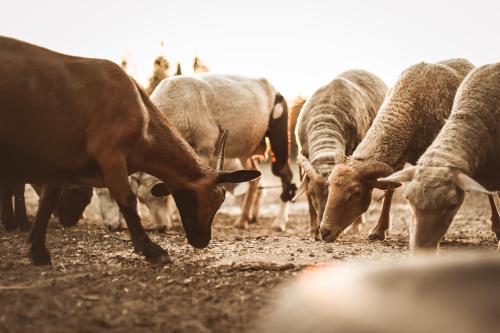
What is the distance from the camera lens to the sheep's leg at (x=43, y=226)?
5680 mm

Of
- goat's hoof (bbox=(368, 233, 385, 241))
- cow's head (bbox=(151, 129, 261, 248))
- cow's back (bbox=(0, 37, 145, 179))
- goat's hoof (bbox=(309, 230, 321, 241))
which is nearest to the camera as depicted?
A: cow's back (bbox=(0, 37, 145, 179))

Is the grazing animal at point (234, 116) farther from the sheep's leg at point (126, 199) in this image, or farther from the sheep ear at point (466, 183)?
the sheep ear at point (466, 183)

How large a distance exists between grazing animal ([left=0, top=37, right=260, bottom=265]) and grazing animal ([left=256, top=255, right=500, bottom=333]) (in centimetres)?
360

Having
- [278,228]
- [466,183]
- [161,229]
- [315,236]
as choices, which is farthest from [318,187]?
[278,228]

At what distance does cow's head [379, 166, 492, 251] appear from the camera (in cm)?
543

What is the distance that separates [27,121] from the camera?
17.0ft

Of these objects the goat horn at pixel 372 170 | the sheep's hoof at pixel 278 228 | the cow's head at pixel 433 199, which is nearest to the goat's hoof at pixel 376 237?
the goat horn at pixel 372 170

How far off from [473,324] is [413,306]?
0.17 meters

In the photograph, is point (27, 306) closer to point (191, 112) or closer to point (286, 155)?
point (191, 112)

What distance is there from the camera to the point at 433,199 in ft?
17.8

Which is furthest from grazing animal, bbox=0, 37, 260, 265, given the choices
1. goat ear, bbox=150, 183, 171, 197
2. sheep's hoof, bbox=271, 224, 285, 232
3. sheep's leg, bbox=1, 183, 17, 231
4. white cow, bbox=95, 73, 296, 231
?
sheep's hoof, bbox=271, 224, 285, 232

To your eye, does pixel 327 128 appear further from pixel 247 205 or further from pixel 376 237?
pixel 247 205

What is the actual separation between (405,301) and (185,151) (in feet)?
14.1

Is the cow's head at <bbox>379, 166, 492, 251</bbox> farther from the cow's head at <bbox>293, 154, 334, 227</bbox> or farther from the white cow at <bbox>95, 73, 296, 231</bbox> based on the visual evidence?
the white cow at <bbox>95, 73, 296, 231</bbox>
